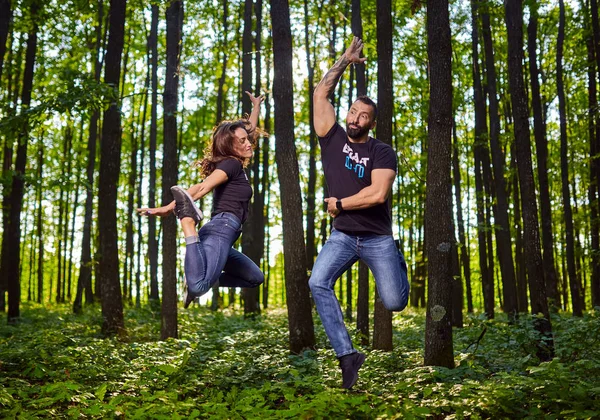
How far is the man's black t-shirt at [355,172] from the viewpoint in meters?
5.91

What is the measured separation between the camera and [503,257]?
17.6 meters

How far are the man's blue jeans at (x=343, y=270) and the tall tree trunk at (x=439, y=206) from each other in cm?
152

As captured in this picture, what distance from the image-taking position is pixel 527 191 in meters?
9.77

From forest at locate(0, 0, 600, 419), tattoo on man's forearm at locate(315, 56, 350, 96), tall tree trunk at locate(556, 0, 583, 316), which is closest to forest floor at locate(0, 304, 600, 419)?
forest at locate(0, 0, 600, 419)

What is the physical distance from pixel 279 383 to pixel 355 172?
2668 millimetres

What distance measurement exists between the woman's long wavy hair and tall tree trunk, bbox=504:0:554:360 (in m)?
5.17

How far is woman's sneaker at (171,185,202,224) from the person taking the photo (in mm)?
6082

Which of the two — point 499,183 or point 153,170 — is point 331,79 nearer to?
point 499,183

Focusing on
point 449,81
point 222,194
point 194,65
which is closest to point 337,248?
point 222,194

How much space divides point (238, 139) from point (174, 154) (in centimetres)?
657

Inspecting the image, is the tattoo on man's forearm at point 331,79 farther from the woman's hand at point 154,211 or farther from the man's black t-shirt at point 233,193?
the woman's hand at point 154,211

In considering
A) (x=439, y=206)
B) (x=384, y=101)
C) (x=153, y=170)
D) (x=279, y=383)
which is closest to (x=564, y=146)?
(x=384, y=101)

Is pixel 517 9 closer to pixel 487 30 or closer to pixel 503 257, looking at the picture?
pixel 487 30

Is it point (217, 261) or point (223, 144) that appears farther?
point (223, 144)
